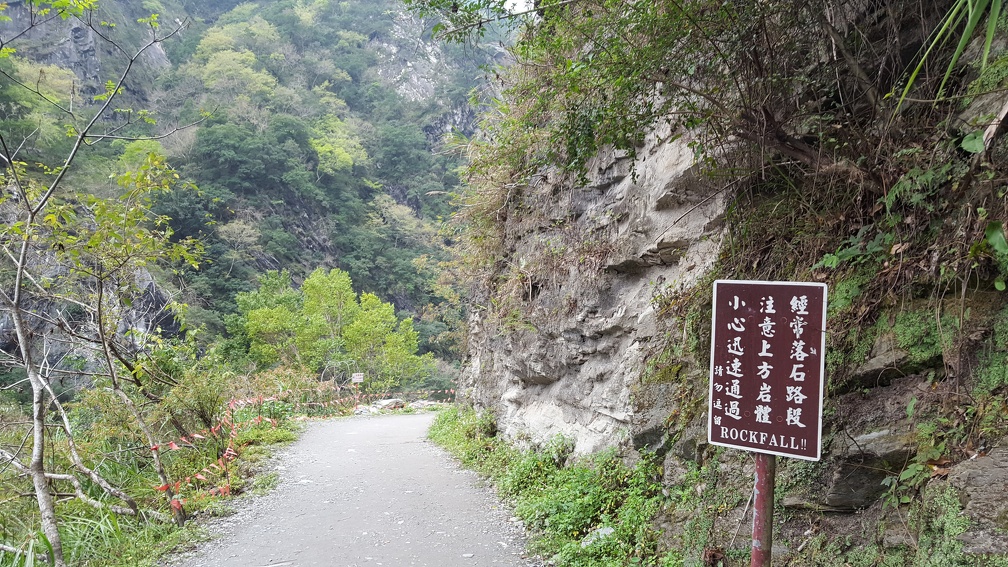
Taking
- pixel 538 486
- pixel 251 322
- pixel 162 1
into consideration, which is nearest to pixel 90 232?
pixel 538 486

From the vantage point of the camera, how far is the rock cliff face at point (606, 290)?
4707 millimetres

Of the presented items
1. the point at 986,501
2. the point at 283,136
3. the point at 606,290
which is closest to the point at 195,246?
the point at 606,290

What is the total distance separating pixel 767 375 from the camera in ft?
7.55

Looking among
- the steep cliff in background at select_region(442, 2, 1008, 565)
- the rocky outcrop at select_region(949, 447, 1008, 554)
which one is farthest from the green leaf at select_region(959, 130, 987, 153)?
the rocky outcrop at select_region(949, 447, 1008, 554)

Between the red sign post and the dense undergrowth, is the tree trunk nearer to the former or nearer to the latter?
the dense undergrowth

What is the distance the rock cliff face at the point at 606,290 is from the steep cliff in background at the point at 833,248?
1.6 inches

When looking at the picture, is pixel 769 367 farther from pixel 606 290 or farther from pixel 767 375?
pixel 606 290

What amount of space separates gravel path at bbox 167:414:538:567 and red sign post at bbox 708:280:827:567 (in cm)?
249

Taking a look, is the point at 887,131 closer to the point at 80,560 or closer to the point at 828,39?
the point at 828,39

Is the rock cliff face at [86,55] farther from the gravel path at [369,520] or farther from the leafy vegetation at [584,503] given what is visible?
the leafy vegetation at [584,503]

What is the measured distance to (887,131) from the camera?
2887 mm

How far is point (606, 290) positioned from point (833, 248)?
104 inches

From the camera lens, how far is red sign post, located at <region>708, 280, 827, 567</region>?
7.13 feet

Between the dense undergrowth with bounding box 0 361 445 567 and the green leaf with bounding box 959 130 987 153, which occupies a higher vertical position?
the green leaf with bounding box 959 130 987 153
